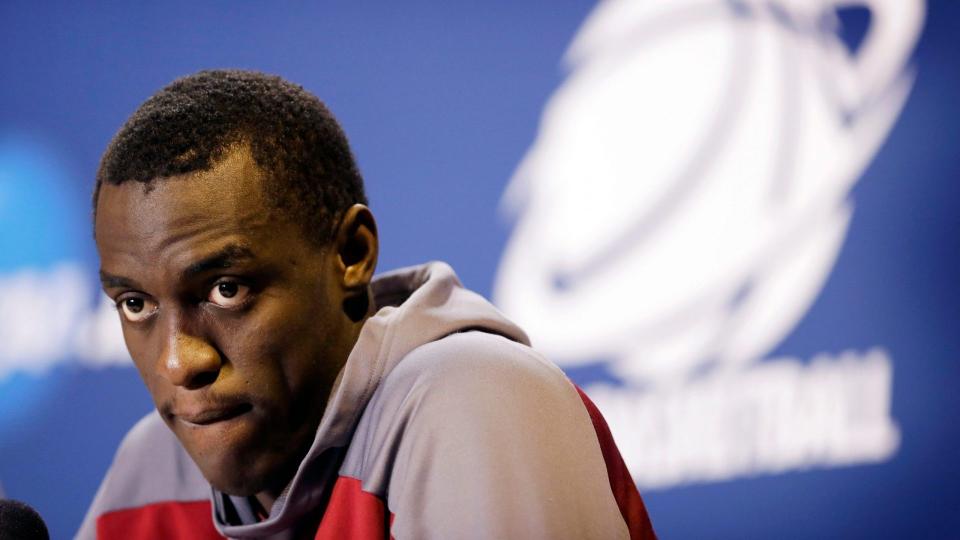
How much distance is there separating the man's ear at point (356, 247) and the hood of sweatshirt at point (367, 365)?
0.05 metres

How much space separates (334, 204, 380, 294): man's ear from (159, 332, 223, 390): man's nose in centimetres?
17

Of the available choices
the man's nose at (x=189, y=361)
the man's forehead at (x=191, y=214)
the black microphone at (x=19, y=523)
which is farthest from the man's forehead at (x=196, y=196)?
the black microphone at (x=19, y=523)

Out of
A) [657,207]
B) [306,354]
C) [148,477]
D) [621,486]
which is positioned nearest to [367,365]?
[306,354]

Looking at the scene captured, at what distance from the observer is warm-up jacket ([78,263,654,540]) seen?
84 centimetres

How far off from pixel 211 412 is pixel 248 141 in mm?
265

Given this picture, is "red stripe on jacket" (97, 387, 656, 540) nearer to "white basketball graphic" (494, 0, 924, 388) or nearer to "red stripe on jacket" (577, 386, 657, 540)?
"red stripe on jacket" (577, 386, 657, 540)

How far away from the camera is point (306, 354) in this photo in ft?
3.30

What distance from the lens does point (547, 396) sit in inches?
36.3

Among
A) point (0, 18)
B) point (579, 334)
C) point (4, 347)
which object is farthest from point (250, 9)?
point (579, 334)

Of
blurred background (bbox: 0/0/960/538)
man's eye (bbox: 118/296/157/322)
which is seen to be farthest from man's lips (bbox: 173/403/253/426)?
blurred background (bbox: 0/0/960/538)

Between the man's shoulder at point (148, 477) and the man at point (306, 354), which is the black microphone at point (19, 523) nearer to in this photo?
the man at point (306, 354)

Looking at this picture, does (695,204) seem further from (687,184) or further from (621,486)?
(621,486)

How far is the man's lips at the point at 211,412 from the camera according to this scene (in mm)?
968

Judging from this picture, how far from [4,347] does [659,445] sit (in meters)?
1.41
